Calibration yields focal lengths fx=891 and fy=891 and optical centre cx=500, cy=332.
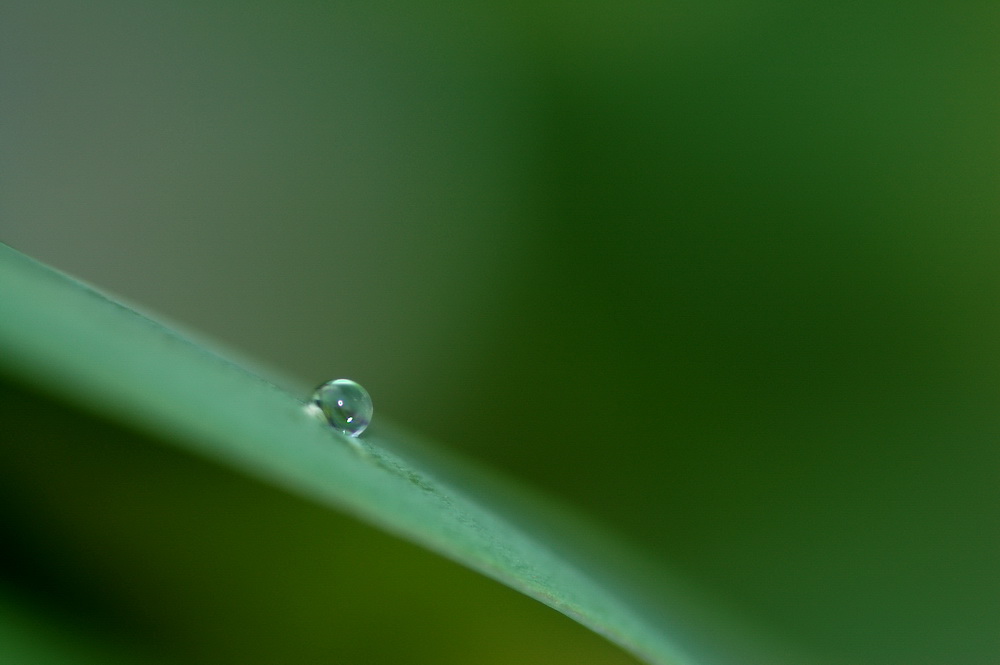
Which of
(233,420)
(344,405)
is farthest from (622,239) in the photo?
(233,420)

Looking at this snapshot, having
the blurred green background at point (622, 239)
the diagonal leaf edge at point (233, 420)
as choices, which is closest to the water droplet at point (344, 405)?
the diagonal leaf edge at point (233, 420)

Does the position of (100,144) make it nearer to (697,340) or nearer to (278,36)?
(278,36)

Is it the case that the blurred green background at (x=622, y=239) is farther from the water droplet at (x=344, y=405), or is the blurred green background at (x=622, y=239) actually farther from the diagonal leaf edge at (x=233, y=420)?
the diagonal leaf edge at (x=233, y=420)

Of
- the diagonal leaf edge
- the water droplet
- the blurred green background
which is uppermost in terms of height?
the blurred green background

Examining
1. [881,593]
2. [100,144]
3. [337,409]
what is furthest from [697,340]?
[100,144]

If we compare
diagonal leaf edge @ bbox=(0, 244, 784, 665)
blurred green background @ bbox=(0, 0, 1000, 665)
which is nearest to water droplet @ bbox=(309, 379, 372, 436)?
diagonal leaf edge @ bbox=(0, 244, 784, 665)

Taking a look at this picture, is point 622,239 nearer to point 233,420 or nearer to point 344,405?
point 344,405

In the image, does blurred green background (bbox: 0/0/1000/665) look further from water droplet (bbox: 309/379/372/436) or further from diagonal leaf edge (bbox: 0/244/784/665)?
diagonal leaf edge (bbox: 0/244/784/665)
